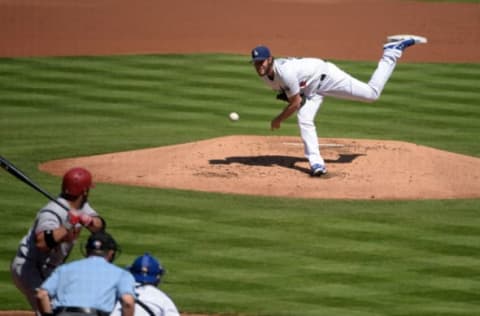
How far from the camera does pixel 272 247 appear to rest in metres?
14.9

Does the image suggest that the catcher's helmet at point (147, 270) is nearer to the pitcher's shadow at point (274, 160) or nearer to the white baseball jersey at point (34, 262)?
the white baseball jersey at point (34, 262)

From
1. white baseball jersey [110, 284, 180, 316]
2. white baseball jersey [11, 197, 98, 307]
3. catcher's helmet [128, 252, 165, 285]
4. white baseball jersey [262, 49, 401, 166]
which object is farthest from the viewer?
white baseball jersey [262, 49, 401, 166]

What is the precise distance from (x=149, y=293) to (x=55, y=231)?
109 centimetres

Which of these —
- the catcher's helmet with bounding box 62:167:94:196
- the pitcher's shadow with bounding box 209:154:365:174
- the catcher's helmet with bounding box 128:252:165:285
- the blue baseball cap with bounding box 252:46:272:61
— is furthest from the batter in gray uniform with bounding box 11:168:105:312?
the pitcher's shadow with bounding box 209:154:365:174

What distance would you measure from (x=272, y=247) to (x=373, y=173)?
3.79m

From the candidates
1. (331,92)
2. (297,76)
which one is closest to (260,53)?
(297,76)

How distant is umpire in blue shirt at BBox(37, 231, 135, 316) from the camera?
8727 mm

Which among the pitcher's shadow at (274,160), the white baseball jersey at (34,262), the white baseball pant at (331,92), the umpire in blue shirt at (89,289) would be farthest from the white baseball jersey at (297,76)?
the umpire in blue shirt at (89,289)

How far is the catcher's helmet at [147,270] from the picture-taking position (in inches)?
361

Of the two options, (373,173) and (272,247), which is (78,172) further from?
(373,173)

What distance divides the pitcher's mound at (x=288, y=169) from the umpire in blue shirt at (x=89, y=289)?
28.8 feet

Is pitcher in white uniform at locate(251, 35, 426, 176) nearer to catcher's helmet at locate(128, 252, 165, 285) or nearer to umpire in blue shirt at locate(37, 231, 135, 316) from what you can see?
catcher's helmet at locate(128, 252, 165, 285)

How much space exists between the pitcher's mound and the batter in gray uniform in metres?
7.52

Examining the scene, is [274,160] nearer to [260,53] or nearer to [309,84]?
[309,84]
